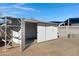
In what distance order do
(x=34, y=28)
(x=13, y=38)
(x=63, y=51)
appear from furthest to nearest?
(x=34, y=28) < (x=13, y=38) < (x=63, y=51)

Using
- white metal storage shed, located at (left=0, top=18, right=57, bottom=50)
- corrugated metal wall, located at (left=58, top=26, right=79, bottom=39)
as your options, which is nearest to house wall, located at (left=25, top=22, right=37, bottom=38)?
white metal storage shed, located at (left=0, top=18, right=57, bottom=50)

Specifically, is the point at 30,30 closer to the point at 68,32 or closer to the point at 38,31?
the point at 38,31

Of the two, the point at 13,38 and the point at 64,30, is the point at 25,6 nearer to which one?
the point at 64,30

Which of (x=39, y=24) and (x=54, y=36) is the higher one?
(x=39, y=24)

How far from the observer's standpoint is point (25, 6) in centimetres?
2484

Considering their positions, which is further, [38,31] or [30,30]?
[30,30]

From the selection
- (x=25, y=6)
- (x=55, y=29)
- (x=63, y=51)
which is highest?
(x=25, y=6)

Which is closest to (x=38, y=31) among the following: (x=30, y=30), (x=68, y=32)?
(x=30, y=30)

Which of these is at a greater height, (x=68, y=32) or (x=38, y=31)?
(x=38, y=31)

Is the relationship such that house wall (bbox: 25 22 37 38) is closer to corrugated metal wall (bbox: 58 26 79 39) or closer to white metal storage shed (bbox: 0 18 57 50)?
white metal storage shed (bbox: 0 18 57 50)

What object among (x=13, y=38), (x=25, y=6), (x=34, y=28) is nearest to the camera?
(x=13, y=38)

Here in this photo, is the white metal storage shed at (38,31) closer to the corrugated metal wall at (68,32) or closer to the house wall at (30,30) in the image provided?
the house wall at (30,30)

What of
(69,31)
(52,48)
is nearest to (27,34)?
(69,31)

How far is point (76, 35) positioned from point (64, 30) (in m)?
1.35
